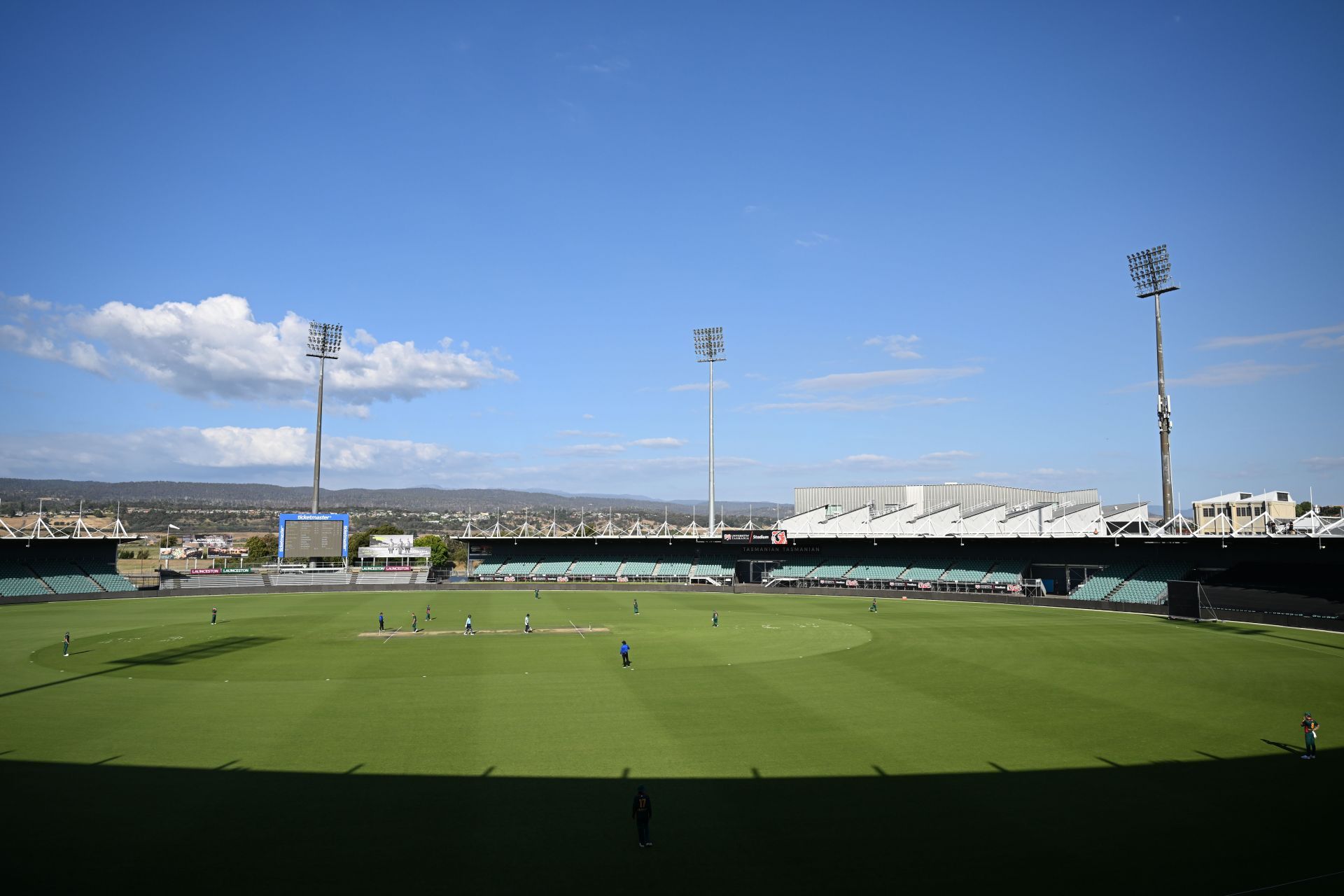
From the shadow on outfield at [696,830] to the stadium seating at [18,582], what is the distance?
65579 mm

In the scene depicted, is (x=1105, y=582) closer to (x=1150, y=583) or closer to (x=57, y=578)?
(x=1150, y=583)

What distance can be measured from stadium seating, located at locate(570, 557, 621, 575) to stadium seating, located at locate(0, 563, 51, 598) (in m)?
50.7

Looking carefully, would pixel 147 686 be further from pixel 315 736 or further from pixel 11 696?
pixel 315 736

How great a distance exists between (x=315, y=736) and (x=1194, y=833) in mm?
21619

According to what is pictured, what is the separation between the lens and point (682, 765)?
19875 millimetres

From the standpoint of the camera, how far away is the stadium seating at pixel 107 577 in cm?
7675

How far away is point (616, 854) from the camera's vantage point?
1453 cm

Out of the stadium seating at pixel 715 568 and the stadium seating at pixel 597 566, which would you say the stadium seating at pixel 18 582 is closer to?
the stadium seating at pixel 597 566

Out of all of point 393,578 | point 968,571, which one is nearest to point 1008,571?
point 968,571

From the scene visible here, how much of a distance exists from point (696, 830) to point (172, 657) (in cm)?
3242

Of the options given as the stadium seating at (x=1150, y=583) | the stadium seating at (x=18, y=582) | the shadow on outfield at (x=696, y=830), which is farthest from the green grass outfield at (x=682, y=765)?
the stadium seating at (x=18, y=582)

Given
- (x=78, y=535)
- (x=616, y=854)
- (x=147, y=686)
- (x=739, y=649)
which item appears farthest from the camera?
(x=78, y=535)

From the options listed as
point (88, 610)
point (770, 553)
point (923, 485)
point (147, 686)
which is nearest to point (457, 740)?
point (147, 686)

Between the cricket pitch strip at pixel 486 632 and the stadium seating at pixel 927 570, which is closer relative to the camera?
the cricket pitch strip at pixel 486 632
